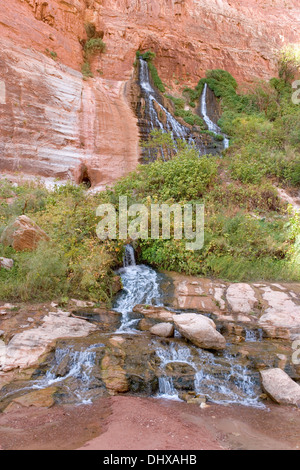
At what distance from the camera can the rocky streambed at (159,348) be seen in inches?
168

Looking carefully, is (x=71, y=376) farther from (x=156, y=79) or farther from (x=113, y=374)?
(x=156, y=79)

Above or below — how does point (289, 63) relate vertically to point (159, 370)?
above

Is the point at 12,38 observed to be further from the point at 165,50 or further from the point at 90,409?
the point at 90,409

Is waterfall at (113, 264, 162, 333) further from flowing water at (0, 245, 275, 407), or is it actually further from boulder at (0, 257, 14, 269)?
boulder at (0, 257, 14, 269)

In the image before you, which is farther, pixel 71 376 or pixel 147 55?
pixel 147 55

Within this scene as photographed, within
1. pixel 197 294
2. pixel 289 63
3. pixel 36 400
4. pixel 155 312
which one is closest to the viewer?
pixel 36 400

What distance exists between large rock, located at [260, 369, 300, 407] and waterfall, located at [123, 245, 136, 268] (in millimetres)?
4854

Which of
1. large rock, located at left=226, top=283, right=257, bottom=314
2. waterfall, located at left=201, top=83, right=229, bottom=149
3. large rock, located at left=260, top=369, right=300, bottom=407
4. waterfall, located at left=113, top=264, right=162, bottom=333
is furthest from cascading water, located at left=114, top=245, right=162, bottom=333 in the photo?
waterfall, located at left=201, top=83, right=229, bottom=149

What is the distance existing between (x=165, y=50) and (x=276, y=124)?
1117 centimetres

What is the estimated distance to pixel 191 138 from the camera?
17.1 meters

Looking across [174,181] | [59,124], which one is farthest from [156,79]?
[174,181]

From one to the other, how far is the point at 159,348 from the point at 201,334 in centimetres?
74

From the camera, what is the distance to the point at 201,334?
523cm

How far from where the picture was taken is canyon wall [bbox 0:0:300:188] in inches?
534
